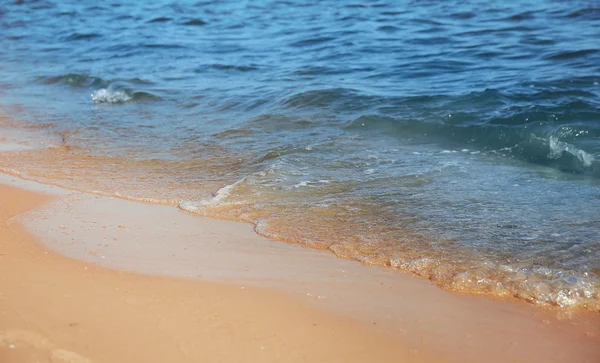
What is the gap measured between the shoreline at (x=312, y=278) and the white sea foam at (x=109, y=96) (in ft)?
14.5

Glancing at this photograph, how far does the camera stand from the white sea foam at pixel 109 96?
914 cm

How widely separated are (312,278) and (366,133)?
3.48 m

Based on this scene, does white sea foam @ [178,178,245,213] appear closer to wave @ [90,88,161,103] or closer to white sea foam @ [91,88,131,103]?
wave @ [90,88,161,103]

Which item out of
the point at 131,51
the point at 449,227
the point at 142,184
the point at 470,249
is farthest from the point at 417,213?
the point at 131,51

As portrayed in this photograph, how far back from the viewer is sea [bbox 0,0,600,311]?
4.18m

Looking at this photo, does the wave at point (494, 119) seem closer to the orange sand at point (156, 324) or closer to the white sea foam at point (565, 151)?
the white sea foam at point (565, 151)

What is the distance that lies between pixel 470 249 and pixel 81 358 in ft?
7.35

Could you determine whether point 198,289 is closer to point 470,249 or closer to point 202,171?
point 470,249

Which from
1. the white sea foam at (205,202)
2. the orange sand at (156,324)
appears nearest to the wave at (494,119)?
the white sea foam at (205,202)

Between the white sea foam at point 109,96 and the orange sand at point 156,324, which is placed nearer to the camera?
the orange sand at point 156,324

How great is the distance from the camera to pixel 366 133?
22.9 ft

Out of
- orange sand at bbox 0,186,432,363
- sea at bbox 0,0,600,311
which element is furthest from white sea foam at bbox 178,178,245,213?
orange sand at bbox 0,186,432,363

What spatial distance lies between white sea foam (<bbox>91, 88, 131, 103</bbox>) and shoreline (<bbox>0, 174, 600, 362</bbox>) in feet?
14.5

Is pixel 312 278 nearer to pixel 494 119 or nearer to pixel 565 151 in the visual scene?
pixel 565 151
